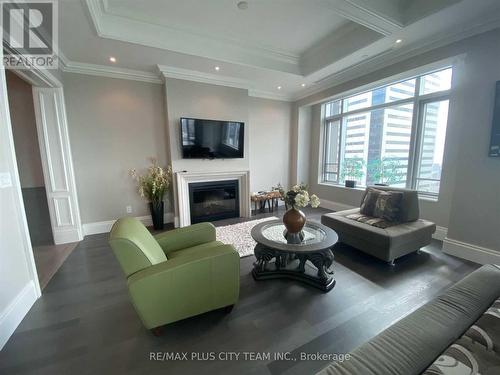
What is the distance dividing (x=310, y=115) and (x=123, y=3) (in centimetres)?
439

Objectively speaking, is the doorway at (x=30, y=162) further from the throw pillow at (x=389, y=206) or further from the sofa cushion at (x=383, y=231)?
the throw pillow at (x=389, y=206)

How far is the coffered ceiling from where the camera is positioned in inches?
95.6

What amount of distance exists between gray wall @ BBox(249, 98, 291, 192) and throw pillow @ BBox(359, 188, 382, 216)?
8.61ft

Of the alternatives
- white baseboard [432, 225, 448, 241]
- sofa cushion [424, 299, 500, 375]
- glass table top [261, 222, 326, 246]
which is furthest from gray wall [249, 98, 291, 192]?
sofa cushion [424, 299, 500, 375]

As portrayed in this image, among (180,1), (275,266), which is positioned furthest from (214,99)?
(275,266)

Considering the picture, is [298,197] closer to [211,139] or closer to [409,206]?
[409,206]

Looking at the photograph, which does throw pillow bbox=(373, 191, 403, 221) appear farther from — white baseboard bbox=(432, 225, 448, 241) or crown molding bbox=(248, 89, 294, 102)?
crown molding bbox=(248, 89, 294, 102)

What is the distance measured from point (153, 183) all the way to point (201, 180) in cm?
89

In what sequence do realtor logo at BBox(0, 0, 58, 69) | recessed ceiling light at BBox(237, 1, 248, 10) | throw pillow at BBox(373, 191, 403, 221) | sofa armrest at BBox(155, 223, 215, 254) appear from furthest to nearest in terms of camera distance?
throw pillow at BBox(373, 191, 403, 221) → recessed ceiling light at BBox(237, 1, 248, 10) → sofa armrest at BBox(155, 223, 215, 254) → realtor logo at BBox(0, 0, 58, 69)

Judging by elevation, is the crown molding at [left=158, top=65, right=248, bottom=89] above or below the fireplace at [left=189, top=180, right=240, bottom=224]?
above

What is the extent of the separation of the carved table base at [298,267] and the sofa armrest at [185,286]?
0.62 metres

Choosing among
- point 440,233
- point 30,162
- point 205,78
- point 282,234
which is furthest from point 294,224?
point 30,162

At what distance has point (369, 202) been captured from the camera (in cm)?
312

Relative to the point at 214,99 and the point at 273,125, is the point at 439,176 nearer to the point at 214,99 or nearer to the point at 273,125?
the point at 273,125
